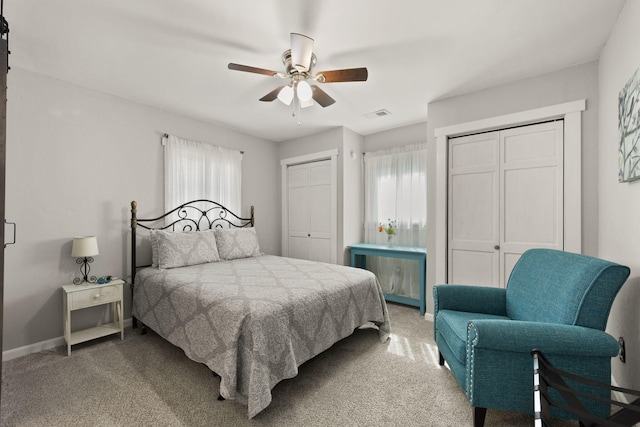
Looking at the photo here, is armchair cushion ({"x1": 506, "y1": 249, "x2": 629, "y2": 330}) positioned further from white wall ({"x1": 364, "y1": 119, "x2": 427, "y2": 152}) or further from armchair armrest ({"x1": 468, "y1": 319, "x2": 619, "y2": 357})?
white wall ({"x1": 364, "y1": 119, "x2": 427, "y2": 152})

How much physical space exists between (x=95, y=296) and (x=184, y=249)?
0.86m

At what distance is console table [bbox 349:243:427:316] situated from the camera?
3.61 m

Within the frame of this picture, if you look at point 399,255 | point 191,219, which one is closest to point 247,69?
point 191,219

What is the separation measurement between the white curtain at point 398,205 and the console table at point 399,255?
0.19m

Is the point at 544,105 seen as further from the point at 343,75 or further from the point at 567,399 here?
the point at 567,399

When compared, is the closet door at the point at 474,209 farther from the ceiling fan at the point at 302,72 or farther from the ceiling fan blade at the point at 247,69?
the ceiling fan blade at the point at 247,69

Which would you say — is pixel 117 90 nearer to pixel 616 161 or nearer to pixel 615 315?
pixel 616 161

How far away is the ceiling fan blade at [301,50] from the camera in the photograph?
6.14ft

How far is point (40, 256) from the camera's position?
2.66 m

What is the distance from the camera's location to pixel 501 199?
297 centimetres

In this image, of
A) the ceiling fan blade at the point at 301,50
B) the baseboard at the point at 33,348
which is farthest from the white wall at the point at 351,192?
the baseboard at the point at 33,348

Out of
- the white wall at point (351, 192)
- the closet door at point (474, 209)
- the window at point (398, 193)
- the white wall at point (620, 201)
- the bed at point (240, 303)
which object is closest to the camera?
the white wall at point (620, 201)

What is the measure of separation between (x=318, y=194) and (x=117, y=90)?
277cm

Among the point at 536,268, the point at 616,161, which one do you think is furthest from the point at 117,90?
the point at 616,161
